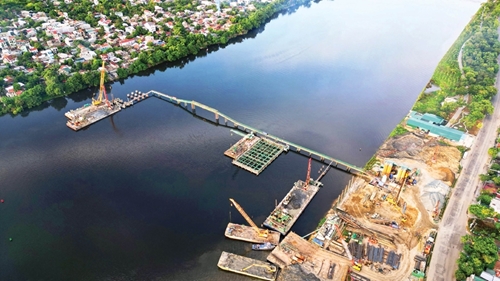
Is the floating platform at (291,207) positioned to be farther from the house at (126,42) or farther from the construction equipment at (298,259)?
the house at (126,42)

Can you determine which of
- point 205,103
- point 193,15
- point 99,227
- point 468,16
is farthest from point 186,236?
point 468,16

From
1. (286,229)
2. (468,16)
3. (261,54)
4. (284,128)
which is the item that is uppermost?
(468,16)

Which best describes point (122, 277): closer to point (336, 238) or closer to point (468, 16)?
point (336, 238)

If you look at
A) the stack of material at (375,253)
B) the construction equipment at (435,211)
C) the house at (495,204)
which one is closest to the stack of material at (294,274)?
the stack of material at (375,253)

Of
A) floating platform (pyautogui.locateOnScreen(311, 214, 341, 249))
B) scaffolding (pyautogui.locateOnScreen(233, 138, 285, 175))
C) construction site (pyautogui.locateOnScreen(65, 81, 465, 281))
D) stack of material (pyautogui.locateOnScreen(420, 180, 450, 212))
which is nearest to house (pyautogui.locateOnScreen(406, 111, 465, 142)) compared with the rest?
construction site (pyautogui.locateOnScreen(65, 81, 465, 281))

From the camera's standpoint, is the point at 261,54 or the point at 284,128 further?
the point at 261,54
